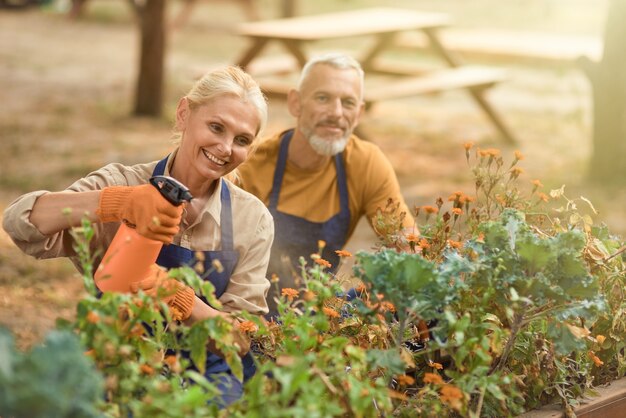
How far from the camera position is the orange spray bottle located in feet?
6.48

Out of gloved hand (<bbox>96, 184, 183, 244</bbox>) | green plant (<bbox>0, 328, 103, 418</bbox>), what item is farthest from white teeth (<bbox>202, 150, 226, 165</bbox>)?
green plant (<bbox>0, 328, 103, 418</bbox>)

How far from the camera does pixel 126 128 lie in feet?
28.1

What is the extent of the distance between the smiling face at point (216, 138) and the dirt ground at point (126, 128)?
1.97 m

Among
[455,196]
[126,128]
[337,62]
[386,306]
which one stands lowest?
[126,128]

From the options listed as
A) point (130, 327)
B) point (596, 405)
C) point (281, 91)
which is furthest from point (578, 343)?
point (281, 91)

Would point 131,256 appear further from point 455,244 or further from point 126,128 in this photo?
point 126,128

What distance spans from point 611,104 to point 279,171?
14.9 feet

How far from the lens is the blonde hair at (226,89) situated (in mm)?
2514

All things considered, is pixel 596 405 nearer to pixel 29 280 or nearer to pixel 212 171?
pixel 212 171

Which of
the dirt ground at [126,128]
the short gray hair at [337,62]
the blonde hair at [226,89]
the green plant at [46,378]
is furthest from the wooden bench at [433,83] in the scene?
the green plant at [46,378]

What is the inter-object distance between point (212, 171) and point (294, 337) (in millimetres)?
574

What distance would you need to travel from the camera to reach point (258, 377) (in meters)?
1.66

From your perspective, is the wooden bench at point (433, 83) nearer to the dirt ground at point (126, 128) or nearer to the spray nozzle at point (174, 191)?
the dirt ground at point (126, 128)

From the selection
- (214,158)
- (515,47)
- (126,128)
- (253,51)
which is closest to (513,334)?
(214,158)
